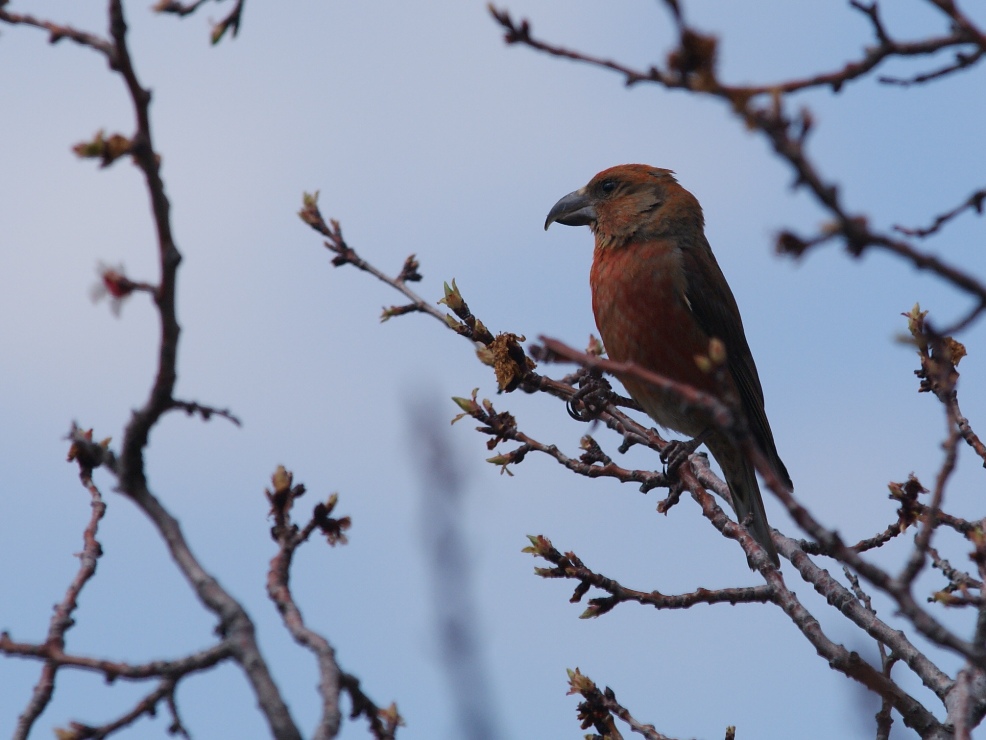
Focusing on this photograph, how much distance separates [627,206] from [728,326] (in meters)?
0.87

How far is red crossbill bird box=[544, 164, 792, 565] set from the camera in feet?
18.2

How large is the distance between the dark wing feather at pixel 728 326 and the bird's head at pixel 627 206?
0.22 metres

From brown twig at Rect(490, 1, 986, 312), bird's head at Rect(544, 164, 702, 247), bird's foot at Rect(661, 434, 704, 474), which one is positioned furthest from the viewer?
bird's head at Rect(544, 164, 702, 247)

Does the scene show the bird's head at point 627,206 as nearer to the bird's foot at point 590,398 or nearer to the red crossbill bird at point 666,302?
the red crossbill bird at point 666,302

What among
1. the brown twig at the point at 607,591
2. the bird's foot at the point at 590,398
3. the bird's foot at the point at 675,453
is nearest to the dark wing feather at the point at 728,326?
the bird's foot at the point at 675,453

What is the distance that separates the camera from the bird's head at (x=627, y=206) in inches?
239

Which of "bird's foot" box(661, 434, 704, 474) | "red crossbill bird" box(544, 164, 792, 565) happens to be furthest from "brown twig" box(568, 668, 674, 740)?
"red crossbill bird" box(544, 164, 792, 565)

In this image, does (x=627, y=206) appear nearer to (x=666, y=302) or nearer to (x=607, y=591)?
(x=666, y=302)

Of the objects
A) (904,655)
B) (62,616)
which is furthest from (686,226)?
(62,616)

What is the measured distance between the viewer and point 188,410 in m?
1.85

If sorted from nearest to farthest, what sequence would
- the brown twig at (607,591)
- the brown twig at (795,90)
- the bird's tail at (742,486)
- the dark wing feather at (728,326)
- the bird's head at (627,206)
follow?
the brown twig at (795,90) → the brown twig at (607,591) → the bird's tail at (742,486) → the dark wing feather at (728,326) → the bird's head at (627,206)

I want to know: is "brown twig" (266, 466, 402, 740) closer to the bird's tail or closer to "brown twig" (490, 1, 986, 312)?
"brown twig" (490, 1, 986, 312)

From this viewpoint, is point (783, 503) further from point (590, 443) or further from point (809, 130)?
point (590, 443)

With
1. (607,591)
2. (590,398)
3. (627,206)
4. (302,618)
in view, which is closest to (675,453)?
(590,398)
